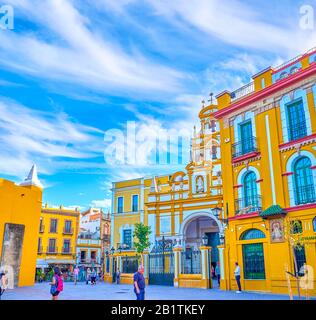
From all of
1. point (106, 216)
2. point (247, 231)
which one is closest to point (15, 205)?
point (247, 231)

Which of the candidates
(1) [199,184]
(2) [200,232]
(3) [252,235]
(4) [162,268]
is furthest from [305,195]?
(2) [200,232]

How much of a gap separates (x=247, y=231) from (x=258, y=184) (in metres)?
2.57

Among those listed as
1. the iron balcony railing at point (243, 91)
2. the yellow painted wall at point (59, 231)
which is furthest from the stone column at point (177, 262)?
the yellow painted wall at point (59, 231)

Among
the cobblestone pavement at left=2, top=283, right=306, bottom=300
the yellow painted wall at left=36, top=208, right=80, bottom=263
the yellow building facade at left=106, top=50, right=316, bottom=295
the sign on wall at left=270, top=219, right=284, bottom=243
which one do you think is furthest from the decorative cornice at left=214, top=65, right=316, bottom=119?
the yellow painted wall at left=36, top=208, right=80, bottom=263

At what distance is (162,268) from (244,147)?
10.4 metres

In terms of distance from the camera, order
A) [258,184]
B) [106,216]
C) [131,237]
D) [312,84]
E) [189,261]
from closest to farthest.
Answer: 1. [312,84]
2. [258,184]
3. [189,261]
4. [131,237]
5. [106,216]

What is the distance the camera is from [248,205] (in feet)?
62.4

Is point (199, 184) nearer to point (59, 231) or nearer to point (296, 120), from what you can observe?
point (296, 120)

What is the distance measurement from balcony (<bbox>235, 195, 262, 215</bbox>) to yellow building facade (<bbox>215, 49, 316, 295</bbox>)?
55mm

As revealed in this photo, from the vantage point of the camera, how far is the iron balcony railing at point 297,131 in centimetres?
1730

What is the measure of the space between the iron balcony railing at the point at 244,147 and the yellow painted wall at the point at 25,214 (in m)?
12.7
